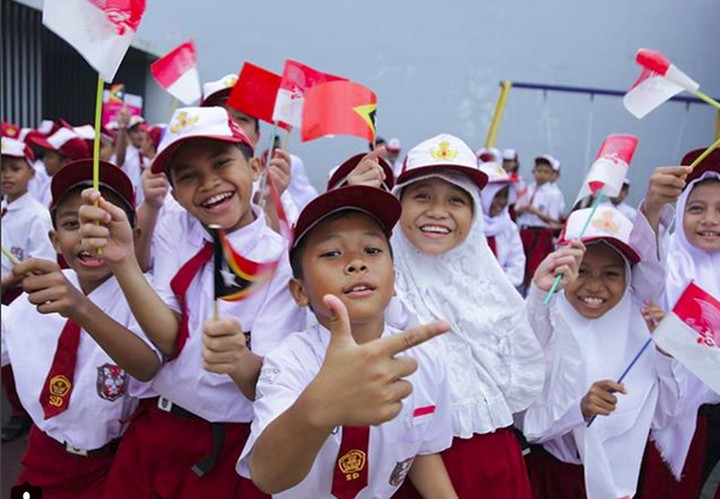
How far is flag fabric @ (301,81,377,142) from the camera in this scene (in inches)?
91.4

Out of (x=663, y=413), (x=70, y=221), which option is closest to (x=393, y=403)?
(x=70, y=221)

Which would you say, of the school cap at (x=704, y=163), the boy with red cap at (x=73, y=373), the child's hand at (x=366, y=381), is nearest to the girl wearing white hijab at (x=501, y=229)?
the school cap at (x=704, y=163)

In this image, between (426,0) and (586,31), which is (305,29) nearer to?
(426,0)

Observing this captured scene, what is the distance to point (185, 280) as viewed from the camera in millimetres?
2023

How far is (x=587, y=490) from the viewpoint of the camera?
2.28 m

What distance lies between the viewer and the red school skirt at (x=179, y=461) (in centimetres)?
205

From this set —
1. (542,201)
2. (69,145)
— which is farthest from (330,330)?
(542,201)

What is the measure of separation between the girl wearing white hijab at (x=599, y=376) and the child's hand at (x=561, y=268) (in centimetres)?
2

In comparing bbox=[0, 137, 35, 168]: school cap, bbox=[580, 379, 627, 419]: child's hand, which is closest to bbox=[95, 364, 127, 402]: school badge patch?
bbox=[580, 379, 627, 419]: child's hand

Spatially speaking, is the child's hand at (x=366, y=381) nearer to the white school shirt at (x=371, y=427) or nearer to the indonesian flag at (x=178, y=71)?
the white school shirt at (x=371, y=427)

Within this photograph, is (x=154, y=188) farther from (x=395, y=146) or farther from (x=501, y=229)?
(x=395, y=146)

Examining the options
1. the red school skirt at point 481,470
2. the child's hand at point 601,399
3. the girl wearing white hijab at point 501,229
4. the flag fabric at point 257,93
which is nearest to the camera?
the red school skirt at point 481,470

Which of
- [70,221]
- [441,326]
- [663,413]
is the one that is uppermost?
[441,326]

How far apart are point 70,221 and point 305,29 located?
856 cm
